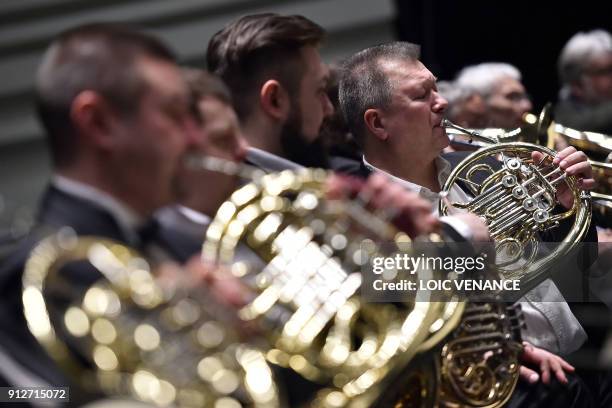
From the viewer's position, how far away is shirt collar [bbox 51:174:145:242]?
207cm

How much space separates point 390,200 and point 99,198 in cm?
52

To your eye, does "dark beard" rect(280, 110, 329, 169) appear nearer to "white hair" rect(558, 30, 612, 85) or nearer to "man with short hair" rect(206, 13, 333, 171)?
"man with short hair" rect(206, 13, 333, 171)

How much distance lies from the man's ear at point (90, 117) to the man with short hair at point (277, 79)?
0.78 metres

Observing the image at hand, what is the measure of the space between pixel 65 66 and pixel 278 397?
24.4 inches

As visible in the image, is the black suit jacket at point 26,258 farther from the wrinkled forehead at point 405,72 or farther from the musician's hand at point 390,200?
the wrinkled forehead at point 405,72

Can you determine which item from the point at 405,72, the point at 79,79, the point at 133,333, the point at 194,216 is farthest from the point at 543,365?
the point at 79,79

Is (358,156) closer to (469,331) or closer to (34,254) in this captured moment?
(469,331)

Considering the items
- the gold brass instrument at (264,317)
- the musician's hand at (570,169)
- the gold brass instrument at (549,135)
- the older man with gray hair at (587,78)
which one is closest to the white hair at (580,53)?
the older man with gray hair at (587,78)

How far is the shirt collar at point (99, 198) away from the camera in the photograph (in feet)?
6.78

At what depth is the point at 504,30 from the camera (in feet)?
17.7

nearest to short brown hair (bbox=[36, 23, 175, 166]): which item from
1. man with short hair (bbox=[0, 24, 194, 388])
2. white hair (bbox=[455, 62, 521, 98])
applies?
man with short hair (bbox=[0, 24, 194, 388])

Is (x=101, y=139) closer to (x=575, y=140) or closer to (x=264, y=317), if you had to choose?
(x=264, y=317)

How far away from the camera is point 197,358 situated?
208 cm

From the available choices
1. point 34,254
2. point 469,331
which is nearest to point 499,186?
point 469,331
